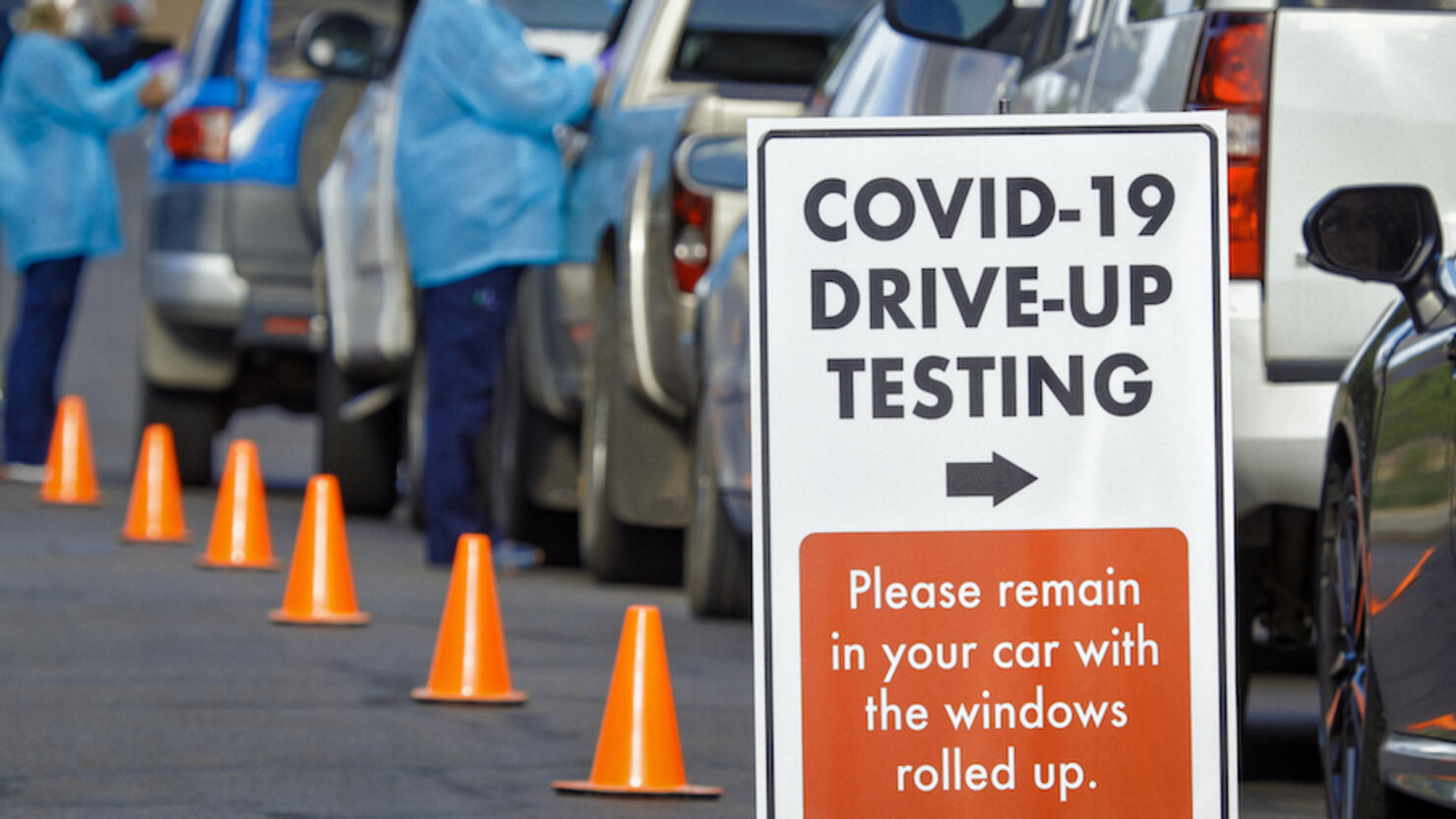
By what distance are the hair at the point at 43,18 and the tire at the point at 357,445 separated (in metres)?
2.26

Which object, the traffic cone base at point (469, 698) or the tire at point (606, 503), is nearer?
the traffic cone base at point (469, 698)

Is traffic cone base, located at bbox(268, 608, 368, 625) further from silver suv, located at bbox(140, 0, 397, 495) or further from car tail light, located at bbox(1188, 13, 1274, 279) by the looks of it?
silver suv, located at bbox(140, 0, 397, 495)

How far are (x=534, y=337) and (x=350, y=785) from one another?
4794mm

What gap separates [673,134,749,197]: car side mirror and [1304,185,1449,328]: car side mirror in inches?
116

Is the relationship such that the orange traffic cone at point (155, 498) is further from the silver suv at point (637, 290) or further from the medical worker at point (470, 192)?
the medical worker at point (470, 192)

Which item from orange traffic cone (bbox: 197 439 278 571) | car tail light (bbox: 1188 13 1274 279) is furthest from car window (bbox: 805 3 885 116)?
orange traffic cone (bbox: 197 439 278 571)

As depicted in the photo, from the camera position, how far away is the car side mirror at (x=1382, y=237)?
184 inches

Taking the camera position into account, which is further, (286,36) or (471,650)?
(286,36)

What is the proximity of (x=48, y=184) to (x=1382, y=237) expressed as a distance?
1044 centimetres

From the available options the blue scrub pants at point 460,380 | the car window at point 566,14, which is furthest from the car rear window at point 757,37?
the car window at point 566,14

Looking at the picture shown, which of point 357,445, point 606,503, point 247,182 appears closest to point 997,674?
point 606,503

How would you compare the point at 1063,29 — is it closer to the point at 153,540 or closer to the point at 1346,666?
the point at 1346,666

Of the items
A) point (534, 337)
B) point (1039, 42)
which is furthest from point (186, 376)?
point (1039, 42)

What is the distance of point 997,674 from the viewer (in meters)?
3.91
